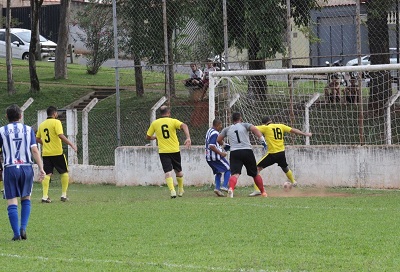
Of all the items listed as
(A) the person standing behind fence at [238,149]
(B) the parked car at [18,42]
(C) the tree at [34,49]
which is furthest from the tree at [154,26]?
(B) the parked car at [18,42]

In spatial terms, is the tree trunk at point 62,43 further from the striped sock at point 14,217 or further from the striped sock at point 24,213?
the striped sock at point 14,217

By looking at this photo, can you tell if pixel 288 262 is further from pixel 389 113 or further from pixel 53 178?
pixel 53 178

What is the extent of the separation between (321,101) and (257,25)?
131 inches

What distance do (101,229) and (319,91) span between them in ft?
33.1

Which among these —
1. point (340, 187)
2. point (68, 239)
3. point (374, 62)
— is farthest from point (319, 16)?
point (68, 239)

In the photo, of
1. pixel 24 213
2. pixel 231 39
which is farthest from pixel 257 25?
pixel 24 213

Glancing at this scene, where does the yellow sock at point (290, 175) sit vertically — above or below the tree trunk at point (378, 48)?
below

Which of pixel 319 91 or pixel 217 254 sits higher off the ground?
pixel 319 91

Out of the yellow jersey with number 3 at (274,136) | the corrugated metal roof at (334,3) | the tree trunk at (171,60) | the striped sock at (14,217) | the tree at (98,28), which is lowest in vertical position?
the striped sock at (14,217)

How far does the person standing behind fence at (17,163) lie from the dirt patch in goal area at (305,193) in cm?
804

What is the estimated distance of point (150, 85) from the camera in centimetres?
2988

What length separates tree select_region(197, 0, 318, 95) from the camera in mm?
24266

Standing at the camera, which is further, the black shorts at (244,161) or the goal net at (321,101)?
the goal net at (321,101)

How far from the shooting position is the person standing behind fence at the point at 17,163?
12.6 metres
